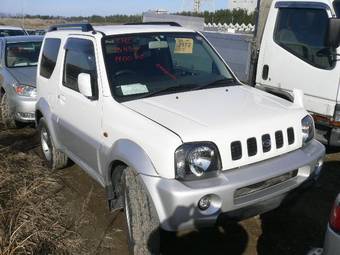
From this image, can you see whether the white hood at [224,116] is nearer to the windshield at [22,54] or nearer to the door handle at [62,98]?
the door handle at [62,98]

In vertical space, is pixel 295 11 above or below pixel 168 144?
above

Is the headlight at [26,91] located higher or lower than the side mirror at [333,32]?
lower

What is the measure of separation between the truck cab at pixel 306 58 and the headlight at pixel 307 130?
5.19 ft

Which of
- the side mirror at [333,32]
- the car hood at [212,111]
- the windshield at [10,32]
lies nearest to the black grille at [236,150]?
the car hood at [212,111]

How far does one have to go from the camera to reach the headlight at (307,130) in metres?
3.88

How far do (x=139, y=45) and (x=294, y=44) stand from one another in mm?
2458

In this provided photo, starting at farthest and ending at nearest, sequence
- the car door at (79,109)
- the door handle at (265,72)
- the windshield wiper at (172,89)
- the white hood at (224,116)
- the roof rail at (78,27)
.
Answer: the door handle at (265,72) < the roof rail at (78,27) < the car door at (79,109) < the windshield wiper at (172,89) < the white hood at (224,116)

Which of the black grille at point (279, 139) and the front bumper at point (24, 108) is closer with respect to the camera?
the black grille at point (279, 139)

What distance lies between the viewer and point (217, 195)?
3.13 m

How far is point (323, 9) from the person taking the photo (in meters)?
5.48

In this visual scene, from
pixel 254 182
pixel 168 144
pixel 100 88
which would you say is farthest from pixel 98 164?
pixel 254 182

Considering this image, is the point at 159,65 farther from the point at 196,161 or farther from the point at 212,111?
the point at 196,161

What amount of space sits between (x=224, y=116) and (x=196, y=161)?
1.74 ft

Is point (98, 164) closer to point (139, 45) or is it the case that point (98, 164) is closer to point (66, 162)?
point (139, 45)
